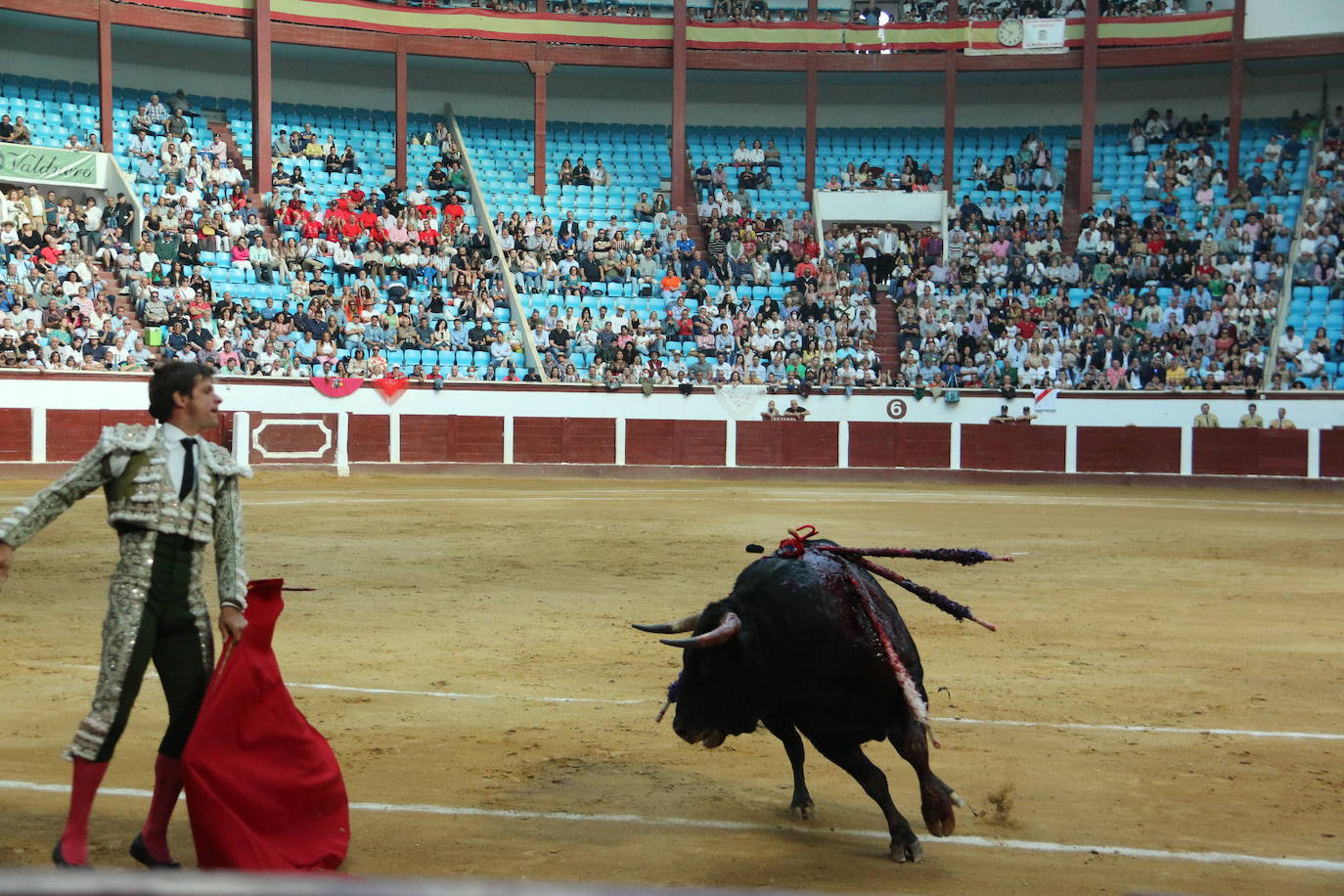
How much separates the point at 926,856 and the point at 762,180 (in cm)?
2465

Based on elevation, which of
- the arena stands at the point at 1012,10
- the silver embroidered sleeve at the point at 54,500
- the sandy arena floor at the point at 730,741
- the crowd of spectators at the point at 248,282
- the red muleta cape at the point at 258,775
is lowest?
the sandy arena floor at the point at 730,741

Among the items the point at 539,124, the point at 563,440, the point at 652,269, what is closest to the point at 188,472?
the point at 563,440

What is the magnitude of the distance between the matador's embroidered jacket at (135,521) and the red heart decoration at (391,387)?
718 inches

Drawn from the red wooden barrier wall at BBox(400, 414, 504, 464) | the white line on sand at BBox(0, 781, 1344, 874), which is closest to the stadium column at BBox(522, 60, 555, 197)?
the red wooden barrier wall at BBox(400, 414, 504, 464)

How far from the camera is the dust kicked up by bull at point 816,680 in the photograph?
4.14 metres

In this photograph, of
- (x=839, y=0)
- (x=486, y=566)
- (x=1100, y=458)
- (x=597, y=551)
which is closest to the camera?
(x=486, y=566)

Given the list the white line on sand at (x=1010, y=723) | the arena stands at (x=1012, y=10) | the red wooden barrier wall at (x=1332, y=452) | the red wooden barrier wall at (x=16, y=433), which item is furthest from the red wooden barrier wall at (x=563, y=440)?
the white line on sand at (x=1010, y=723)

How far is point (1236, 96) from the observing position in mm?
26391

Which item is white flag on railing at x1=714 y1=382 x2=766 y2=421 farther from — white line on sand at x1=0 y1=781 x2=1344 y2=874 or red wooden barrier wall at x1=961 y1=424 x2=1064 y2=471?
white line on sand at x1=0 y1=781 x2=1344 y2=874

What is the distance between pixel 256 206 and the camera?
24.5m

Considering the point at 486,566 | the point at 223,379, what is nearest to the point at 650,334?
the point at 223,379

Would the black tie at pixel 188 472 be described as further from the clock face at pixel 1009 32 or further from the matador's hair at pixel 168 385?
the clock face at pixel 1009 32

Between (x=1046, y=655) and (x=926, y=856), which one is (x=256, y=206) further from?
(x=926, y=856)

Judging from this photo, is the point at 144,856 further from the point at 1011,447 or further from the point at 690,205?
the point at 690,205
